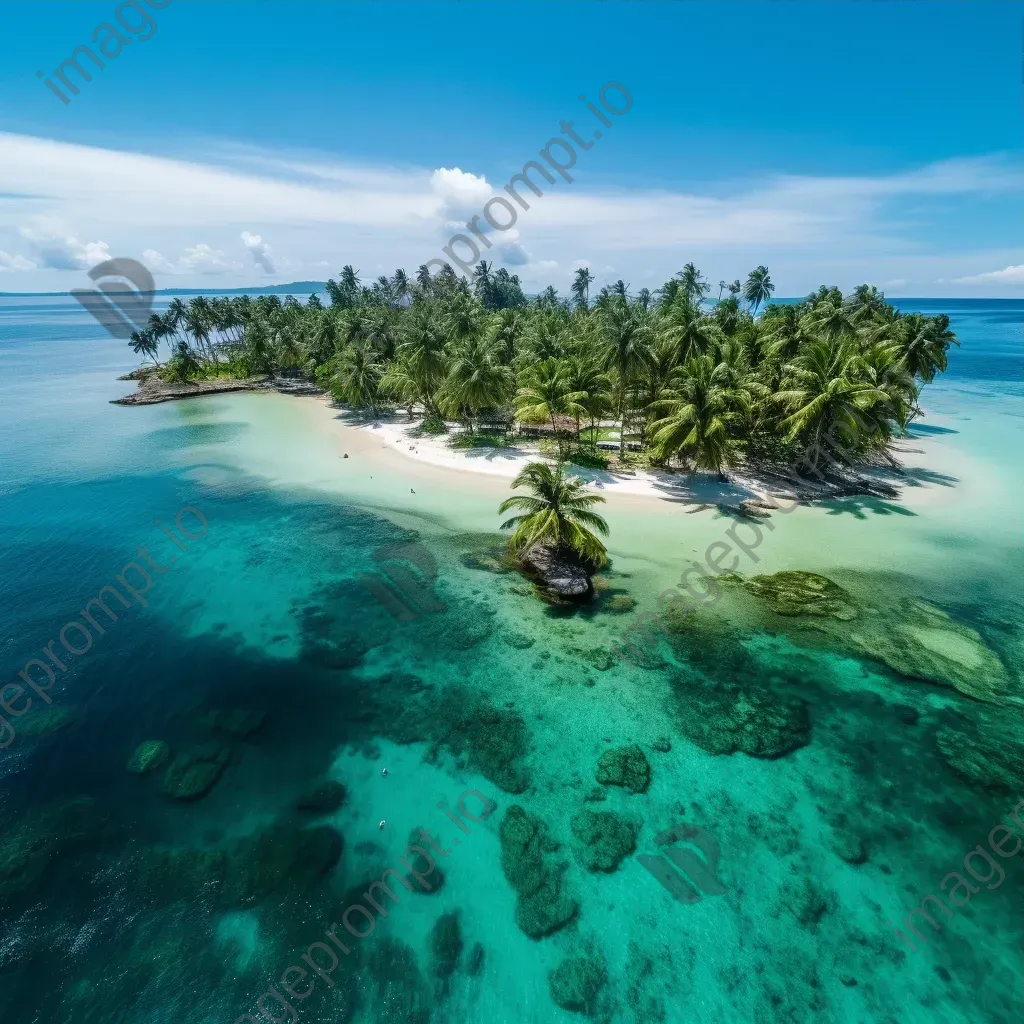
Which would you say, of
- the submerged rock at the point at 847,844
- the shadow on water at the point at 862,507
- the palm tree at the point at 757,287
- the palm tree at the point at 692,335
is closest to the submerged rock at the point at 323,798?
→ the submerged rock at the point at 847,844

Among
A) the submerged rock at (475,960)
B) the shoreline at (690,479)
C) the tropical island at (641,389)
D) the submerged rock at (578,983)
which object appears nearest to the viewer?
the submerged rock at (578,983)

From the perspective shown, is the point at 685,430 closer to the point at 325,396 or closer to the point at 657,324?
the point at 657,324

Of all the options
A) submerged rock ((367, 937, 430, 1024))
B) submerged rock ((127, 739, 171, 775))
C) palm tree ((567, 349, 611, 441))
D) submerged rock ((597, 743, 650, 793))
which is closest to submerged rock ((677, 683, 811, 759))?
submerged rock ((597, 743, 650, 793))

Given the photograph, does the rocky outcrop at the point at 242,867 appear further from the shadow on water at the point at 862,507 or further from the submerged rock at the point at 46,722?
the shadow on water at the point at 862,507

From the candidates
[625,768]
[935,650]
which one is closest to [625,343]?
[935,650]

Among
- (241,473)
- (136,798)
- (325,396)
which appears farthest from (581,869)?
(325,396)

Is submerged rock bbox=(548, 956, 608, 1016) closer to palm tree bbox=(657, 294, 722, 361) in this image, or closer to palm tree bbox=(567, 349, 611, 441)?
palm tree bbox=(567, 349, 611, 441)

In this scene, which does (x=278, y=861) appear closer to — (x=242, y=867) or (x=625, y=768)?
(x=242, y=867)
